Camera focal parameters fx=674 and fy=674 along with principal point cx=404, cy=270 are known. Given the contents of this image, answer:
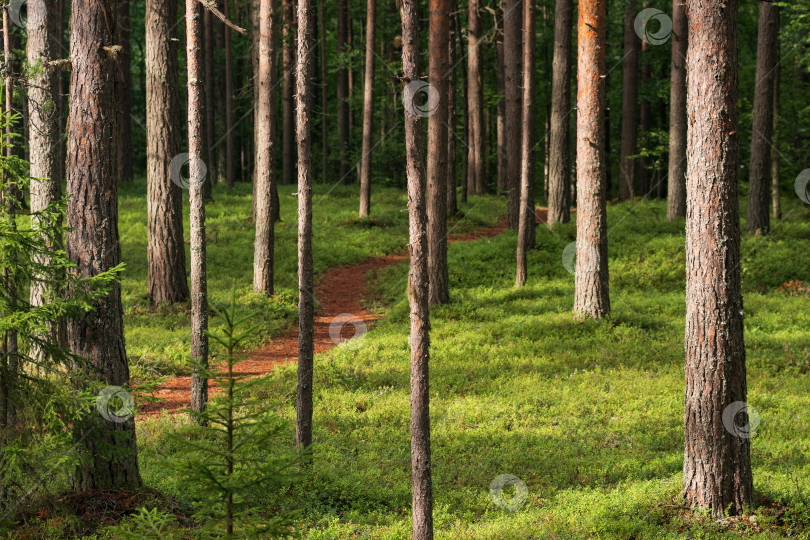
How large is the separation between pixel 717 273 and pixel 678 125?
15898 mm

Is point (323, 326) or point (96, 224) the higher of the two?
point (96, 224)

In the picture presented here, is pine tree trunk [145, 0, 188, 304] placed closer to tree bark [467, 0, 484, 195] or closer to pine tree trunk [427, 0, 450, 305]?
pine tree trunk [427, 0, 450, 305]

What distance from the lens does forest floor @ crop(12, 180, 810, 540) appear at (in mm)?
7262

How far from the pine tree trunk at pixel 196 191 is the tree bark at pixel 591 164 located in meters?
7.47

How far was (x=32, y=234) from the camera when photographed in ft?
20.8

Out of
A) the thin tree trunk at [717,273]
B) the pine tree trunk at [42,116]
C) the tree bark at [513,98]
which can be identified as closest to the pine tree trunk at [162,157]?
the pine tree trunk at [42,116]

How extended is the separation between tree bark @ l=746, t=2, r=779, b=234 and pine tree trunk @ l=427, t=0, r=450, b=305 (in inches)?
395

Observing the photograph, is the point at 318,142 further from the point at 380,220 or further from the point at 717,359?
the point at 717,359

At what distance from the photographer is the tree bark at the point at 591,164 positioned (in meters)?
13.2

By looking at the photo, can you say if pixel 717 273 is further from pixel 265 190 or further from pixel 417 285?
pixel 265 190

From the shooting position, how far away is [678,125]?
2128cm

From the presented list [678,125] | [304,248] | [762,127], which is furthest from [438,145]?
[762,127]

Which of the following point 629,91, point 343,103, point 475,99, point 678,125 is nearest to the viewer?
point 678,125

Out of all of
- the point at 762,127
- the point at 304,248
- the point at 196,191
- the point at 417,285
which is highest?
the point at 762,127
